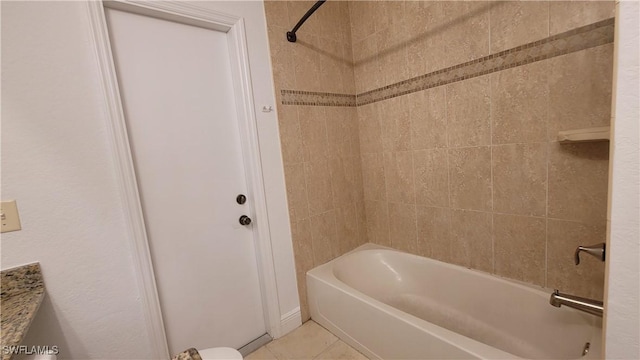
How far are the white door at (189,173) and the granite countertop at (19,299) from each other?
1.42 ft

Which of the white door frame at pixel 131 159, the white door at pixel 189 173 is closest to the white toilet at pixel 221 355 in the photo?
the white door frame at pixel 131 159

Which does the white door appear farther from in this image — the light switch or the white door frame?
the light switch

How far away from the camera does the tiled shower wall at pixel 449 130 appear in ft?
4.00

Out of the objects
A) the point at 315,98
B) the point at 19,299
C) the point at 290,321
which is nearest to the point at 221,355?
the point at 19,299

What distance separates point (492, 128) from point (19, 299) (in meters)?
2.23

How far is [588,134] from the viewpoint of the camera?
1057 millimetres

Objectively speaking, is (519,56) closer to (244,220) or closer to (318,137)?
(318,137)

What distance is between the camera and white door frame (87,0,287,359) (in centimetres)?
115

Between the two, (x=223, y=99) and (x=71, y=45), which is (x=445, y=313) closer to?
(x=223, y=99)

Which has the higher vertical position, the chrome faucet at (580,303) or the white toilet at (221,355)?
the chrome faucet at (580,303)

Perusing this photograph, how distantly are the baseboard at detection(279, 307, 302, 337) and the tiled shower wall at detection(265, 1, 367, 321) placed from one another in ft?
0.18

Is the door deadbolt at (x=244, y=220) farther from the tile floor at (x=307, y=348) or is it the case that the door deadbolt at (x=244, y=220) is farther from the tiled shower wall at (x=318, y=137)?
the tile floor at (x=307, y=348)

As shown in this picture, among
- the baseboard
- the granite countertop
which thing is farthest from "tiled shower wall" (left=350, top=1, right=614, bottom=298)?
the granite countertop

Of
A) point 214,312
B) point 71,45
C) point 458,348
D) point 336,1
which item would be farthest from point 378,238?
point 71,45
